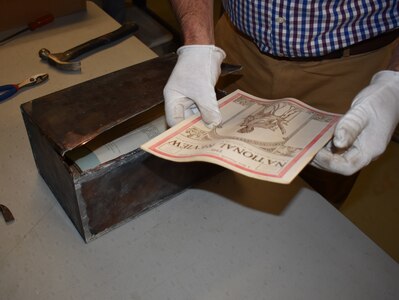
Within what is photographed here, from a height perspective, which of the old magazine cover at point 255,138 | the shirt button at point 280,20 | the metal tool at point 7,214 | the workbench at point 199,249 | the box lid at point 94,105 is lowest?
the workbench at point 199,249

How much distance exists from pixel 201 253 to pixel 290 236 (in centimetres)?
16

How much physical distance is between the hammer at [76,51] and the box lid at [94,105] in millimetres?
275

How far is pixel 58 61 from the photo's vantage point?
91 centimetres

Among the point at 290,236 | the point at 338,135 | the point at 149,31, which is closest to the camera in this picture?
the point at 338,135

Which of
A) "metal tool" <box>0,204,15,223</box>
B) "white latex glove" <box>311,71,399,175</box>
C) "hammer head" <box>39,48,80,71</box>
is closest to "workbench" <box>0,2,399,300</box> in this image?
"metal tool" <box>0,204,15,223</box>

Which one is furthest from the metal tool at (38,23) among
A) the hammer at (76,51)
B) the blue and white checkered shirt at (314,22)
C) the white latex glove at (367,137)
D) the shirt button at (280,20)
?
the white latex glove at (367,137)

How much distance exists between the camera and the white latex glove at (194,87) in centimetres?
65

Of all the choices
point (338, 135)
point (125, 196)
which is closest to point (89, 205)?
point (125, 196)

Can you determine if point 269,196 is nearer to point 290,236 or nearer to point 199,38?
point 290,236

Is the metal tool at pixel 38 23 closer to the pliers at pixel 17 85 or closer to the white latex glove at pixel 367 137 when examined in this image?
the pliers at pixel 17 85

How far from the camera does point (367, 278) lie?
1.97 feet

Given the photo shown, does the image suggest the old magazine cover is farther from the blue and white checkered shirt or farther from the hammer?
the hammer

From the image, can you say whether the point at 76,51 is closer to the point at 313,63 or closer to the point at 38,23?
the point at 38,23

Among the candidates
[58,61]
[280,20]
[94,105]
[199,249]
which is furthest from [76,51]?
[199,249]
